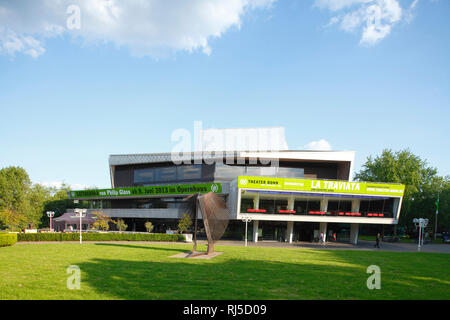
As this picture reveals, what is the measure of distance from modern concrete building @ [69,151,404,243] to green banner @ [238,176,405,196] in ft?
0.40

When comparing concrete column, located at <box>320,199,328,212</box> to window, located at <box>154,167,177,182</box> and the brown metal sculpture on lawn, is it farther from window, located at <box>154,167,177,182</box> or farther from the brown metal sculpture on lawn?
window, located at <box>154,167,177,182</box>

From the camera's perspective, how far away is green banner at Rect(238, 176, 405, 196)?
34594 mm

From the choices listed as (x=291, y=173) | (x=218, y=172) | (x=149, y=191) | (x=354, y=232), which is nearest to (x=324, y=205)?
(x=354, y=232)

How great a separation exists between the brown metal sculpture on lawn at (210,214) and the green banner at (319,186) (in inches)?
503

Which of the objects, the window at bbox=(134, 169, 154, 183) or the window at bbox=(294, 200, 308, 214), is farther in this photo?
the window at bbox=(134, 169, 154, 183)

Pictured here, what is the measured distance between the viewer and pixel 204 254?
19609 mm

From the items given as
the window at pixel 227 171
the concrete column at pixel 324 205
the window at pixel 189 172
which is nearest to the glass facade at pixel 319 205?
the concrete column at pixel 324 205

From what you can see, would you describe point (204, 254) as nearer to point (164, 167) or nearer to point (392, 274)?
point (392, 274)

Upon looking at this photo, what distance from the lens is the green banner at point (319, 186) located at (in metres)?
34.6

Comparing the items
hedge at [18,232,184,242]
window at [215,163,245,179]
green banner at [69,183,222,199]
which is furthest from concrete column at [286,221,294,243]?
hedge at [18,232,184,242]

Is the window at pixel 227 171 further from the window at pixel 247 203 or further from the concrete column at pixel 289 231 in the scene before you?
the concrete column at pixel 289 231

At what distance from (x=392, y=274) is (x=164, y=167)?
39.2m

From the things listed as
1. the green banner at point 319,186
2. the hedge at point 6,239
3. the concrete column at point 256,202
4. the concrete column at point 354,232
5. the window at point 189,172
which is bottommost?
the concrete column at point 354,232
